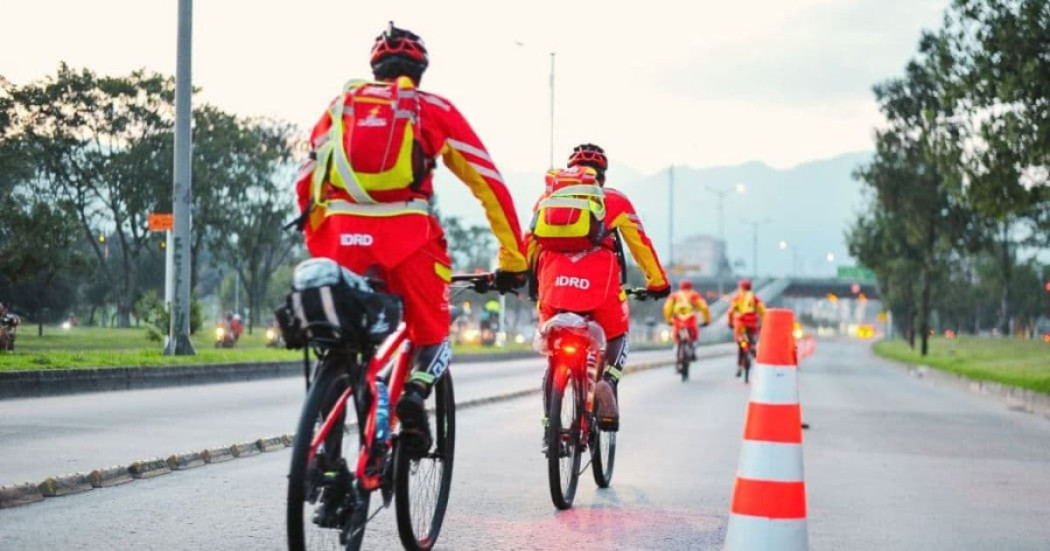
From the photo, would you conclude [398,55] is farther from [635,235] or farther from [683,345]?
[683,345]

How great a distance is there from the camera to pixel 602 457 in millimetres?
9219

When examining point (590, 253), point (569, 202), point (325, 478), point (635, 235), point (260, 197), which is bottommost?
point (325, 478)

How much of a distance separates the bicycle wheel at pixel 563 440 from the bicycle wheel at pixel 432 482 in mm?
1581

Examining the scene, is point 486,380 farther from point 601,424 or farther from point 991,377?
point 601,424

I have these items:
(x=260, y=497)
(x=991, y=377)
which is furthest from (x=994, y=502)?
(x=991, y=377)

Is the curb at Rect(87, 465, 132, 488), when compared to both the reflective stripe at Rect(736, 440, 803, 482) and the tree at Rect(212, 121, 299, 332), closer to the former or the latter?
the reflective stripe at Rect(736, 440, 803, 482)

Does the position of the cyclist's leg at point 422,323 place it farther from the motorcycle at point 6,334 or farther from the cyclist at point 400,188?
the motorcycle at point 6,334

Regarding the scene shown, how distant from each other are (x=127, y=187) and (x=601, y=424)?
1527 inches

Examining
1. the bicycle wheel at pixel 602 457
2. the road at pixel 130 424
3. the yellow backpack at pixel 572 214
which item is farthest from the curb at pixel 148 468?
the yellow backpack at pixel 572 214

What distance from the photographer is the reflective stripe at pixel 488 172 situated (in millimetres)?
5734

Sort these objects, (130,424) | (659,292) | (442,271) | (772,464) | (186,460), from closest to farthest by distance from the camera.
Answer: (772,464), (442,271), (659,292), (186,460), (130,424)

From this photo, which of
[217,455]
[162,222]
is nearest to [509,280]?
[217,455]

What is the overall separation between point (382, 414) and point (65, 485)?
11.4 feet

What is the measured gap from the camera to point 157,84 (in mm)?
45531
